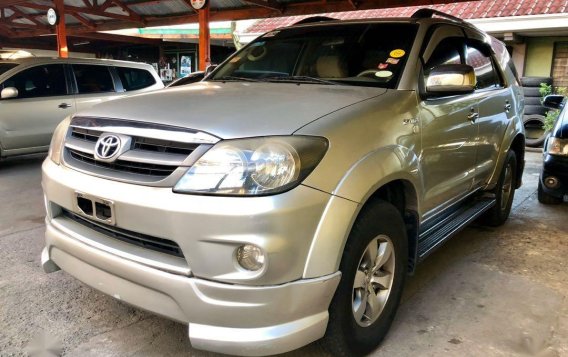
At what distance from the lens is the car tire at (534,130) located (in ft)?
38.0

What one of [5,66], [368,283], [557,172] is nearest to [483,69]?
[557,172]

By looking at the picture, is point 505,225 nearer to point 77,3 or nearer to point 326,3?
point 326,3

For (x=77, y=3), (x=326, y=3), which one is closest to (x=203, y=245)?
(x=326, y=3)

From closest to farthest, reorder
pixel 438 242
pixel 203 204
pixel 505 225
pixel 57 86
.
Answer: pixel 203 204 < pixel 438 242 < pixel 505 225 < pixel 57 86

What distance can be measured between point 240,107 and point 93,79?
259 inches

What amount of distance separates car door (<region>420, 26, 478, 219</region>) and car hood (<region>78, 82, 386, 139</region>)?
0.49 meters

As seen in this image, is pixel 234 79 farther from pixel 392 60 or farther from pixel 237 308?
pixel 237 308

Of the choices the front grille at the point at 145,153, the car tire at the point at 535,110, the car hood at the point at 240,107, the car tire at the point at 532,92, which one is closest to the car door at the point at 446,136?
the car hood at the point at 240,107

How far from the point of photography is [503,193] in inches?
199

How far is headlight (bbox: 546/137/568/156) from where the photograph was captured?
530 centimetres

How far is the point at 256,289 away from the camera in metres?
1.98

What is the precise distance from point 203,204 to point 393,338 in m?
1.51

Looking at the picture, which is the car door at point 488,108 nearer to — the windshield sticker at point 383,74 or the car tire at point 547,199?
the windshield sticker at point 383,74

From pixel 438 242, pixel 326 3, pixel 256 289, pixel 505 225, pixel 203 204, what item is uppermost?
pixel 326 3
